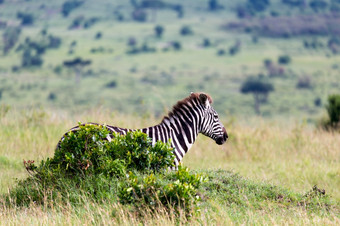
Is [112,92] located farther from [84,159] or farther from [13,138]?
[84,159]

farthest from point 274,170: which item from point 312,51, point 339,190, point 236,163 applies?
point 312,51

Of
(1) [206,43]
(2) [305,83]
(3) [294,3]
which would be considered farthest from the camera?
(3) [294,3]

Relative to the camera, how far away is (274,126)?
18531 millimetres

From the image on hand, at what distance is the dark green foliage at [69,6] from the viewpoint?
117312mm

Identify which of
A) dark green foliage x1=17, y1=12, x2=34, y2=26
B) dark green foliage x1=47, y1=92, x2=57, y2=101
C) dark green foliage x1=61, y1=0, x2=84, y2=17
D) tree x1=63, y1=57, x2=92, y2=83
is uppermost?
dark green foliage x1=61, y1=0, x2=84, y2=17

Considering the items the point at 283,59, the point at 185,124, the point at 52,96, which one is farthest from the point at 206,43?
the point at 185,124

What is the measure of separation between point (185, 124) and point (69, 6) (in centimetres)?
11368

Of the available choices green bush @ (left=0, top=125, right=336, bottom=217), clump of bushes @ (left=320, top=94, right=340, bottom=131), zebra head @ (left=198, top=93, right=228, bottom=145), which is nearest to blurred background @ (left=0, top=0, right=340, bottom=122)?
Result: clump of bushes @ (left=320, top=94, right=340, bottom=131)

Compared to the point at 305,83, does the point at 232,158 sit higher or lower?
higher

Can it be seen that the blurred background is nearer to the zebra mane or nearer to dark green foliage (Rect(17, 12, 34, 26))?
dark green foliage (Rect(17, 12, 34, 26))

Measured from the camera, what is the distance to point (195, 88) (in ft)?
232

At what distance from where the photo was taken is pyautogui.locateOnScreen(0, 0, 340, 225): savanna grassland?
30.5 ft

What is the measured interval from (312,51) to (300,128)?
83.0m

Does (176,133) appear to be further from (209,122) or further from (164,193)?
(164,193)
